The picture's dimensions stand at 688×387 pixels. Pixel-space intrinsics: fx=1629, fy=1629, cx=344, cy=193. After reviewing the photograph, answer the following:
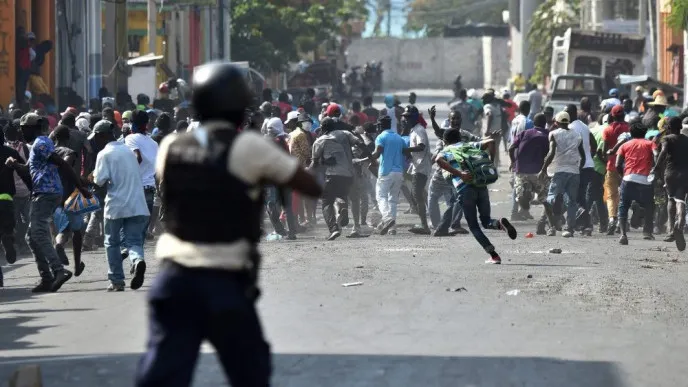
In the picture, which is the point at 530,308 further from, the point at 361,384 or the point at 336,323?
the point at 361,384

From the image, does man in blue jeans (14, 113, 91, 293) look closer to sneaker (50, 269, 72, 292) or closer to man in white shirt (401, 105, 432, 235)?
sneaker (50, 269, 72, 292)

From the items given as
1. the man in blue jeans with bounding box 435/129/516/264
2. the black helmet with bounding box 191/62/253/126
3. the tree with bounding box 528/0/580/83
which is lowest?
the man in blue jeans with bounding box 435/129/516/264

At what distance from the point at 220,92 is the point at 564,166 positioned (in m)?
13.7

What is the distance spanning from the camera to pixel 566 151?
19547 mm

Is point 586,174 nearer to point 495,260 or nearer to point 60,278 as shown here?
point 495,260

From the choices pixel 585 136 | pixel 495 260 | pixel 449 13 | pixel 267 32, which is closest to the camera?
pixel 495 260

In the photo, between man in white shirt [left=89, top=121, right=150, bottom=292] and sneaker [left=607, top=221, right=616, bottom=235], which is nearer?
man in white shirt [left=89, top=121, right=150, bottom=292]

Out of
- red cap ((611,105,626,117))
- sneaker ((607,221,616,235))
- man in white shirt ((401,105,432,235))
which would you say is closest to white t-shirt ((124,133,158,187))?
man in white shirt ((401,105,432,235))

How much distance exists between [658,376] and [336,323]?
284 centimetres

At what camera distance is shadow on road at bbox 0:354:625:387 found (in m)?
9.25

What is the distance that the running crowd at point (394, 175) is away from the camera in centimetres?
1489

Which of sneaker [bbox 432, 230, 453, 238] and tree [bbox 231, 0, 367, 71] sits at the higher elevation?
tree [bbox 231, 0, 367, 71]

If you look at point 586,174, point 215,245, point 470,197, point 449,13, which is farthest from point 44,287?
point 449,13

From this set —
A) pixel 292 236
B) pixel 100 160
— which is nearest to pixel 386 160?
pixel 292 236
